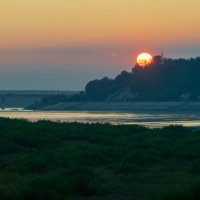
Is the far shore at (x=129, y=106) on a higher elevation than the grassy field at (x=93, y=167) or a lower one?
higher

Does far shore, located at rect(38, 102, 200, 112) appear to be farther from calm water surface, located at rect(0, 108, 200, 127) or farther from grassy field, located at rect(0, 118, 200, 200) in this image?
grassy field, located at rect(0, 118, 200, 200)

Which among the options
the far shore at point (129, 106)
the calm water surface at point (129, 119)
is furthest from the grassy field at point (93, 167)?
the far shore at point (129, 106)

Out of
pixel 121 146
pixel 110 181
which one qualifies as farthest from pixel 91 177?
pixel 121 146

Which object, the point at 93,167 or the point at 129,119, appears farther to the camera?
the point at 129,119

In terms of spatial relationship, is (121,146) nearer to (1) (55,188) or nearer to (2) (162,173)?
(2) (162,173)

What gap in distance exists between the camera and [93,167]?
24984 millimetres

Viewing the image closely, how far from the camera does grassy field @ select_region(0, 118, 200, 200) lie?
18.2m

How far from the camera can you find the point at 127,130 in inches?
1700

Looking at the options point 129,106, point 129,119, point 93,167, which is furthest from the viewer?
point 129,106

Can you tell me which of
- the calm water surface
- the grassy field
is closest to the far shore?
the calm water surface

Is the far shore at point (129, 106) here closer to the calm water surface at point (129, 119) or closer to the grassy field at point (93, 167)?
the calm water surface at point (129, 119)

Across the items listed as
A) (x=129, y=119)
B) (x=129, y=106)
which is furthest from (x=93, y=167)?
(x=129, y=106)

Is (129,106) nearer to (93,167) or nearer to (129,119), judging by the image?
(129,119)

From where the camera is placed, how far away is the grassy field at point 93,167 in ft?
59.8
